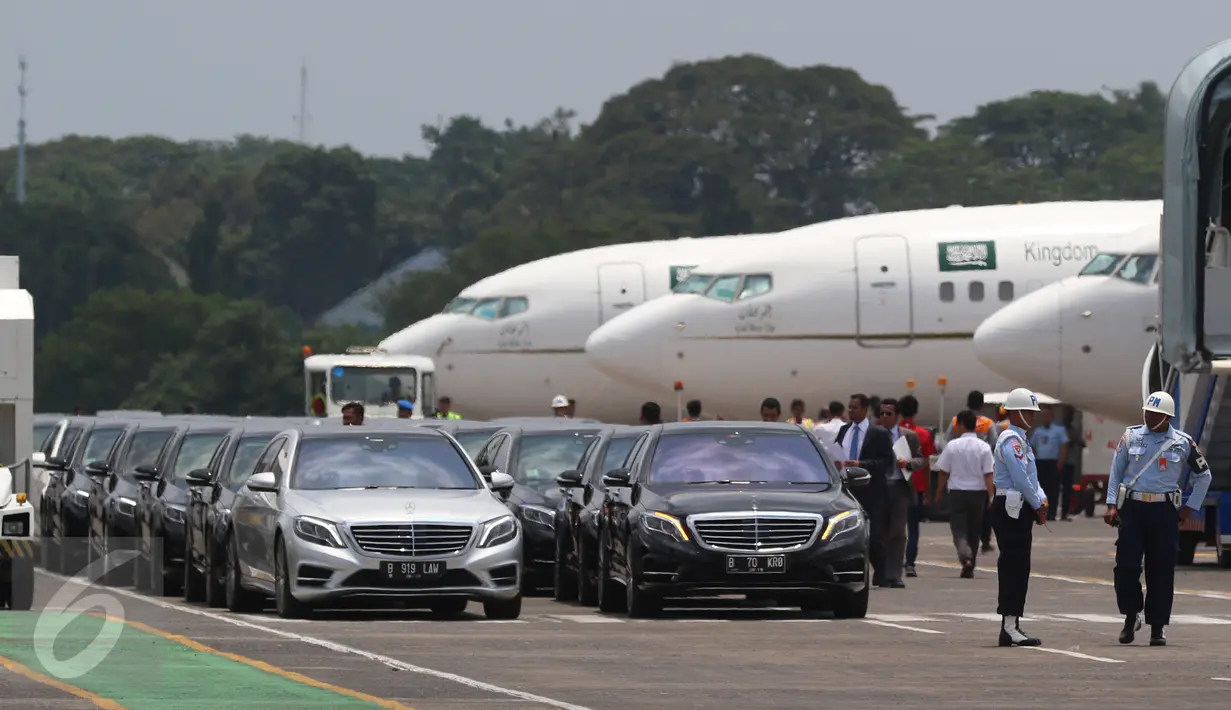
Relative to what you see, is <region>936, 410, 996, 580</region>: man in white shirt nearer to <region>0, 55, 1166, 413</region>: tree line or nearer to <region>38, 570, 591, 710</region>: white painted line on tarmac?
<region>38, 570, 591, 710</region>: white painted line on tarmac

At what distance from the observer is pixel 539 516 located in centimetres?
2420

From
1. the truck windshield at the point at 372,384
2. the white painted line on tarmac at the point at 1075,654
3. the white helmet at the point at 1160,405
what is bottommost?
the white painted line on tarmac at the point at 1075,654

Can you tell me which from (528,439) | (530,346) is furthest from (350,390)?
(528,439)

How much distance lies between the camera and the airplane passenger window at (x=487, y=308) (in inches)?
2074

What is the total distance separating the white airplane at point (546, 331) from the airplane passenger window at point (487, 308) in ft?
0.06

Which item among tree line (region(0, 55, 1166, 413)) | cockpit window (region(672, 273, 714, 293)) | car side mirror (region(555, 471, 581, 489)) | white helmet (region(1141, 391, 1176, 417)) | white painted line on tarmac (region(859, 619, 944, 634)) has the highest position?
tree line (region(0, 55, 1166, 413))

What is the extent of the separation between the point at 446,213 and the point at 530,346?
9770 centimetres

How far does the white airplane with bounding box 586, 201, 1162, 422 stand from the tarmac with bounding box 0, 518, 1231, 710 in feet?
66.5

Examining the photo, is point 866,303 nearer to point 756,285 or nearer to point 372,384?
point 756,285

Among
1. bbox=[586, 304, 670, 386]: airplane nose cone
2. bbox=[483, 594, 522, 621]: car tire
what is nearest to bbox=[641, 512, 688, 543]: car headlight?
bbox=[483, 594, 522, 621]: car tire

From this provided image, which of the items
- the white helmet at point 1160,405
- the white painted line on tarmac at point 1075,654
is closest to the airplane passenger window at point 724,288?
the white helmet at point 1160,405

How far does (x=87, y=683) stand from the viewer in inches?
577

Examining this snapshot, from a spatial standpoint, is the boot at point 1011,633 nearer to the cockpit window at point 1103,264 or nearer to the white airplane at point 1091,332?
the white airplane at point 1091,332

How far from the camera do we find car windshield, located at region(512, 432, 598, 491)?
2519cm
